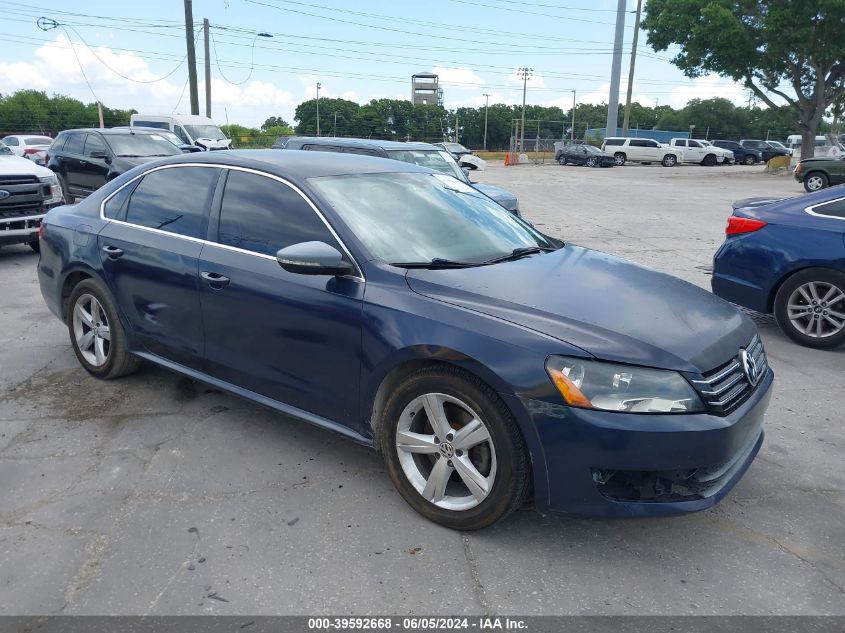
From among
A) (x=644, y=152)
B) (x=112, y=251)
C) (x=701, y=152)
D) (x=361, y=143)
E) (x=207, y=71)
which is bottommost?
(x=112, y=251)

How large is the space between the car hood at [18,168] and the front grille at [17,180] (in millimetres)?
39

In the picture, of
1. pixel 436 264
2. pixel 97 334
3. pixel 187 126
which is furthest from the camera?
pixel 187 126

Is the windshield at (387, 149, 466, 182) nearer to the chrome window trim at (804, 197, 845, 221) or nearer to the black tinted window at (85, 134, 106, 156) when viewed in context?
the chrome window trim at (804, 197, 845, 221)

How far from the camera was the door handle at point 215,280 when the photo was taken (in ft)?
12.0

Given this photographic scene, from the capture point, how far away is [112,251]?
4.32 m

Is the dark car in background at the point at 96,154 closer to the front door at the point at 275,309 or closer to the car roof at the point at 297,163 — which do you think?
the car roof at the point at 297,163

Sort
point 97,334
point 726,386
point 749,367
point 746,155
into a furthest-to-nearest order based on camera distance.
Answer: point 746,155
point 97,334
point 749,367
point 726,386

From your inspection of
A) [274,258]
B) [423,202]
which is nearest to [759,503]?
[423,202]

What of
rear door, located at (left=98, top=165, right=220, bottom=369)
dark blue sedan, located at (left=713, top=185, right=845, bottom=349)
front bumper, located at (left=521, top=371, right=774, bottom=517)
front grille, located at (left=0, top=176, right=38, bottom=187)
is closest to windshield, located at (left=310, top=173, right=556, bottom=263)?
rear door, located at (left=98, top=165, right=220, bottom=369)

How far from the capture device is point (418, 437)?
3.04 meters

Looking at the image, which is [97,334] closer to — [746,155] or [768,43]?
[768,43]

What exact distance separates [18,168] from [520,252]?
26.2 feet

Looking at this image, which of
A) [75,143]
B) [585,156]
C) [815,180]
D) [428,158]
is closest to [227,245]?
[428,158]

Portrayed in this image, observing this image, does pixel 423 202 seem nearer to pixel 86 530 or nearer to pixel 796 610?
pixel 86 530
